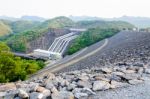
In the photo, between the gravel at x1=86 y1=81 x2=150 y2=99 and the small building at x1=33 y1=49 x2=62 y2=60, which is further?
the small building at x1=33 y1=49 x2=62 y2=60

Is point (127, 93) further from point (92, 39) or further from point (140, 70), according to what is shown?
point (92, 39)

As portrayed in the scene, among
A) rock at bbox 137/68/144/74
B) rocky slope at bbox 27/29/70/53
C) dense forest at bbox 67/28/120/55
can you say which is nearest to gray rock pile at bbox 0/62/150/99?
rock at bbox 137/68/144/74

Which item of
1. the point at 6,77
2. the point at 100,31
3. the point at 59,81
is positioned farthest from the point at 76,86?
the point at 100,31

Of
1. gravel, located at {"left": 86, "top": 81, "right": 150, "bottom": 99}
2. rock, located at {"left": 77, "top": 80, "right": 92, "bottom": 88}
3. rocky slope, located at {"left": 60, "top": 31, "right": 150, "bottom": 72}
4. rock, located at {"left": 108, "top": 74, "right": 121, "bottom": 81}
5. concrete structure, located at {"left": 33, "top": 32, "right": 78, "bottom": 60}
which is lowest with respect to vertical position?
concrete structure, located at {"left": 33, "top": 32, "right": 78, "bottom": 60}

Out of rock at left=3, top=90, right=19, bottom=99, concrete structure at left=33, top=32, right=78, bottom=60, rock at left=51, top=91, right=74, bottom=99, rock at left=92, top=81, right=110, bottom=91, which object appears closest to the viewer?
rock at left=51, top=91, right=74, bottom=99

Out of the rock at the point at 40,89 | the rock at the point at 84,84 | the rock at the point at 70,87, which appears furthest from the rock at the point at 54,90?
the rock at the point at 84,84

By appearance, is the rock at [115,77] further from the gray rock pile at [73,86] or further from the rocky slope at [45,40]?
the rocky slope at [45,40]

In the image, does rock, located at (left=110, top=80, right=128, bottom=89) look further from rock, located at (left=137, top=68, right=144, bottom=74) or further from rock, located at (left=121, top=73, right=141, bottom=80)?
rock, located at (left=137, top=68, right=144, bottom=74)

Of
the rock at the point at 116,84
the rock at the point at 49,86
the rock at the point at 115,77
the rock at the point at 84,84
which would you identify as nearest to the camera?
the rock at the point at 49,86

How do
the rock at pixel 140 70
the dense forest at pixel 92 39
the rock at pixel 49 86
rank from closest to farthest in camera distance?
the rock at pixel 49 86 → the rock at pixel 140 70 → the dense forest at pixel 92 39
